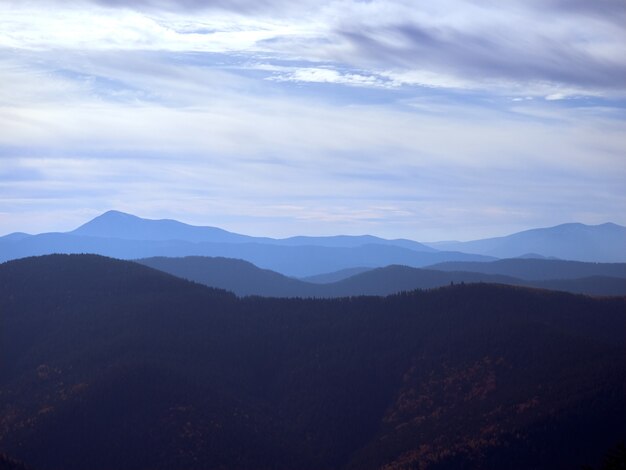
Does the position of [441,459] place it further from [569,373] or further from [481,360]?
[481,360]

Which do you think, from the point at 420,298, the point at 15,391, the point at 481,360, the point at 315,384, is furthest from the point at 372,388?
the point at 15,391

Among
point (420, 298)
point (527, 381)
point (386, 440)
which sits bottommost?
point (386, 440)

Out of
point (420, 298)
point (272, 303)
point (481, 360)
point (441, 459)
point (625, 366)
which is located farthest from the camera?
point (272, 303)

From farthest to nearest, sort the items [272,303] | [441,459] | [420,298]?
[272,303] → [420,298] → [441,459]

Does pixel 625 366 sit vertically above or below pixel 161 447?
above

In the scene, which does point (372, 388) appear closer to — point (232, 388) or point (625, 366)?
point (232, 388)

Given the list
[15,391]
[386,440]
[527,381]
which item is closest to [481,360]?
[527,381]

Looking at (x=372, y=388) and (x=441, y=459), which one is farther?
(x=372, y=388)
